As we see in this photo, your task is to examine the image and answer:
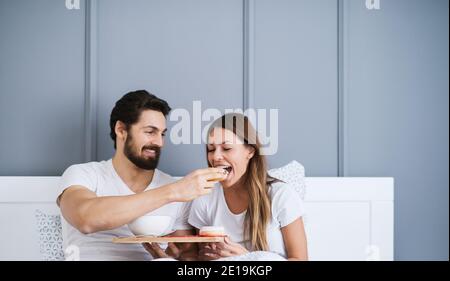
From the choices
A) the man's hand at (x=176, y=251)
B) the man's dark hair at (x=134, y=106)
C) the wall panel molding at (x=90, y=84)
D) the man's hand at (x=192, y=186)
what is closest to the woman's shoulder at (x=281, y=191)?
the man's hand at (x=192, y=186)

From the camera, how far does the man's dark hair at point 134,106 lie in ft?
5.90

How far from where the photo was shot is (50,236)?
1816 millimetres

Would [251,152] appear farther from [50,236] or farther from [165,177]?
[50,236]

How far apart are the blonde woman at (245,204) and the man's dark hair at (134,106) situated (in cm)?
22

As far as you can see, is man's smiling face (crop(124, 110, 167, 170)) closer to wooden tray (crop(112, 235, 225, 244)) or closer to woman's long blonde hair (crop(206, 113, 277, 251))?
woman's long blonde hair (crop(206, 113, 277, 251))

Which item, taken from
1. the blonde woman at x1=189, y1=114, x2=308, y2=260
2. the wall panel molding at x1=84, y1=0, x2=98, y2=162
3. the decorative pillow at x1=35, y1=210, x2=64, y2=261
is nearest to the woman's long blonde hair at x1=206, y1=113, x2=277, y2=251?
the blonde woman at x1=189, y1=114, x2=308, y2=260

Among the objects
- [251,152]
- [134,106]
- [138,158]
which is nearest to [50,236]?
[138,158]

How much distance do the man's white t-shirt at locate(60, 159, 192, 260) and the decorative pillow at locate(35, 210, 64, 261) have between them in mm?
58

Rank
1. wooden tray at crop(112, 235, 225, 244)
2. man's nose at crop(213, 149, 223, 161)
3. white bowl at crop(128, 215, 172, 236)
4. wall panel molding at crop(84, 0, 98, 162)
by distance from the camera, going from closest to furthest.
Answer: wooden tray at crop(112, 235, 225, 244) → white bowl at crop(128, 215, 172, 236) → man's nose at crop(213, 149, 223, 161) → wall panel molding at crop(84, 0, 98, 162)

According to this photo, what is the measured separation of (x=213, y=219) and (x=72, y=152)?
0.60 metres

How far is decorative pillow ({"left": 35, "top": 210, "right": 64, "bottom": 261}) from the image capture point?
1795 millimetres

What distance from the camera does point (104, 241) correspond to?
1724 millimetres

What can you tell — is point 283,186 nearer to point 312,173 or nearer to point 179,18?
point 312,173
